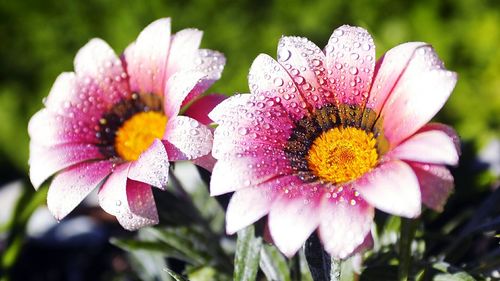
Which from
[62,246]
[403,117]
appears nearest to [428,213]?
[403,117]

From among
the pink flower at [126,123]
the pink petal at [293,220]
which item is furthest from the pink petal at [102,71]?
the pink petal at [293,220]

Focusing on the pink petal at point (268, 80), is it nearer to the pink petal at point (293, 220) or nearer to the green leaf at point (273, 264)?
the pink petal at point (293, 220)

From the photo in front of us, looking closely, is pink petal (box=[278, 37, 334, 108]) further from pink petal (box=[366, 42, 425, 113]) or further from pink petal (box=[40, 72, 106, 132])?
pink petal (box=[40, 72, 106, 132])

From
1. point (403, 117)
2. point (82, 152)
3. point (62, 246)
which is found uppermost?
point (403, 117)

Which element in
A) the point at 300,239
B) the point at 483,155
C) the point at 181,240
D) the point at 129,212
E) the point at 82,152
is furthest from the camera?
the point at 483,155

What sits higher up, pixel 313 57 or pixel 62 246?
pixel 313 57

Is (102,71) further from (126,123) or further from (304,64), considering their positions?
(304,64)

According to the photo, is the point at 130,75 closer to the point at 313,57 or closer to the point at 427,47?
the point at 313,57
